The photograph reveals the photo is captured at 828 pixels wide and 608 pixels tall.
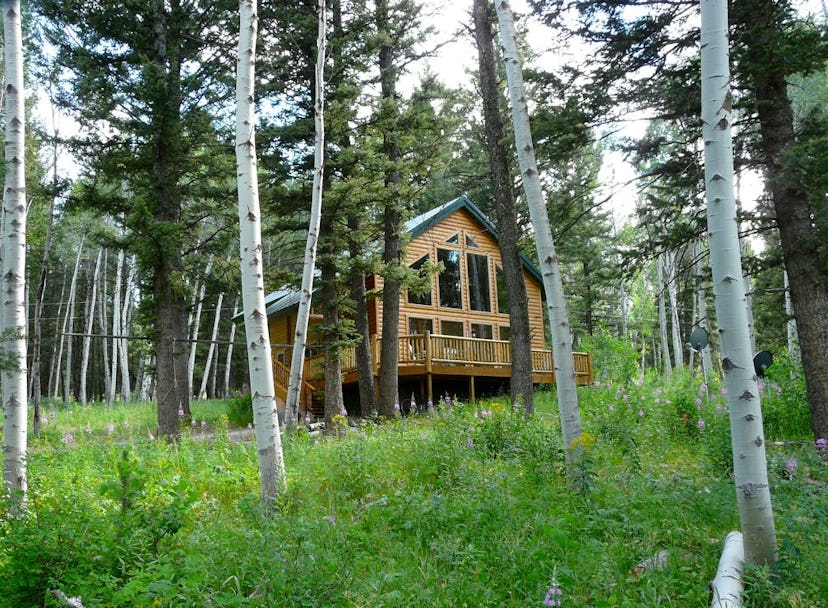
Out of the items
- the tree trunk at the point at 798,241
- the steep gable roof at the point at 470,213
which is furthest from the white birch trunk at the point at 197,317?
the tree trunk at the point at 798,241

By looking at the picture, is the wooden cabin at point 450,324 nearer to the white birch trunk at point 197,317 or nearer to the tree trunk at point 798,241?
the white birch trunk at point 197,317

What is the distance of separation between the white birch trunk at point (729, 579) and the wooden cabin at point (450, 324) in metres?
11.9

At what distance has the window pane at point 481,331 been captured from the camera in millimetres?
19312

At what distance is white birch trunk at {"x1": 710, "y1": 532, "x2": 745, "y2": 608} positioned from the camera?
2.98m

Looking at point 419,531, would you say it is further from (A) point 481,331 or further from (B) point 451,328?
(A) point 481,331

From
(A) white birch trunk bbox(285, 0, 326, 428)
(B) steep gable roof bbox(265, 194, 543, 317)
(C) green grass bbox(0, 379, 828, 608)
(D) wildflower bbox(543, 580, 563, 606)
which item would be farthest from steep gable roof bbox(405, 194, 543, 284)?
(D) wildflower bbox(543, 580, 563, 606)

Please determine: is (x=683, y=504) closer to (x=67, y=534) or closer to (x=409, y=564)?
(x=409, y=564)

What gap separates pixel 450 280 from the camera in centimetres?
1900

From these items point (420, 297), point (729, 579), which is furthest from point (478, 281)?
point (729, 579)

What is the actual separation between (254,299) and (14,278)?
80.3 inches

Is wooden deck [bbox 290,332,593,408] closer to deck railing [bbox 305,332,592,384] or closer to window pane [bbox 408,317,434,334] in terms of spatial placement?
deck railing [bbox 305,332,592,384]

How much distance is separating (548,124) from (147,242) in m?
6.30

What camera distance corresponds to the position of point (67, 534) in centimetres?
358

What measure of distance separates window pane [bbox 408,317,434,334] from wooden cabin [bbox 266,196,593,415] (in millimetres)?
30
